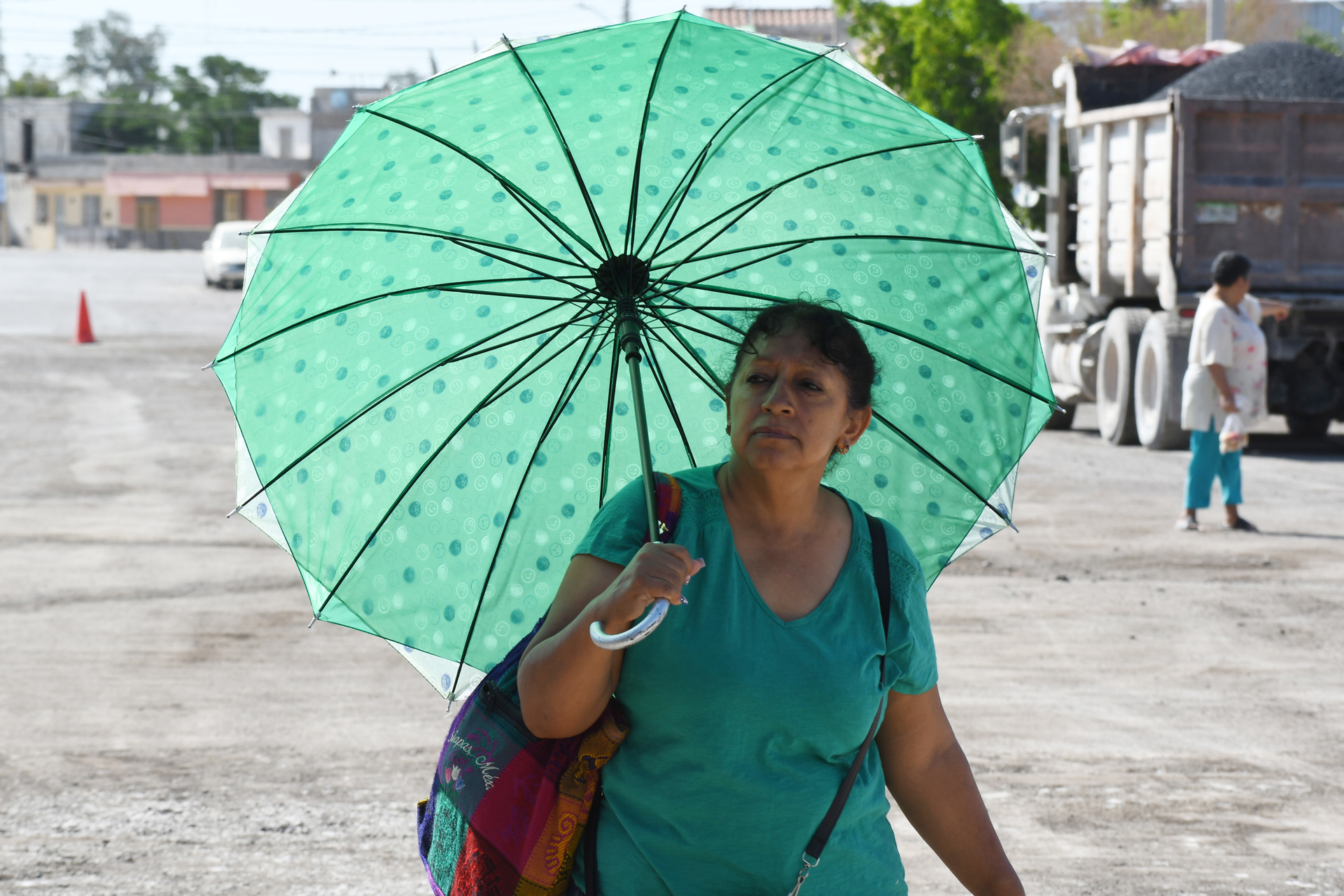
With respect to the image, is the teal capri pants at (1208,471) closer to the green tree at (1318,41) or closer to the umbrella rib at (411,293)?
the umbrella rib at (411,293)

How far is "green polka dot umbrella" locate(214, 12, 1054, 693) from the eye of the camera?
8.56 ft

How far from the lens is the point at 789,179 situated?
2627mm

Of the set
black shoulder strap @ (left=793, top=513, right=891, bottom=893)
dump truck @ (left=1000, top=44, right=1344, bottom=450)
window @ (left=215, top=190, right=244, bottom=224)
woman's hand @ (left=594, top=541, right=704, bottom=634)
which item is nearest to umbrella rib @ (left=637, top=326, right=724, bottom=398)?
black shoulder strap @ (left=793, top=513, right=891, bottom=893)

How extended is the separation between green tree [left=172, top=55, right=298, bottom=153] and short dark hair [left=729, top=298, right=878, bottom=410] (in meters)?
107

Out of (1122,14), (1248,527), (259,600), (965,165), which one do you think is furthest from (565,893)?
(1122,14)

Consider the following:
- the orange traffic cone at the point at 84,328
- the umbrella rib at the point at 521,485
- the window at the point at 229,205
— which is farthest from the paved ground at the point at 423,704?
the window at the point at 229,205

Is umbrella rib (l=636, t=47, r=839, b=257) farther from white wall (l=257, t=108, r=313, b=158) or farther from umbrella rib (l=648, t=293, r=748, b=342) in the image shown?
white wall (l=257, t=108, r=313, b=158)

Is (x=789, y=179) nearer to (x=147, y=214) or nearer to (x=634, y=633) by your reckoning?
(x=634, y=633)

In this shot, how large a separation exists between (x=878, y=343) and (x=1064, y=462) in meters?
11.1

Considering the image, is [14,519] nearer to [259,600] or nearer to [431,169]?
[259,600]

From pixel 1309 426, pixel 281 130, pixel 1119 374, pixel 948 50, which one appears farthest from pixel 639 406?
pixel 281 130

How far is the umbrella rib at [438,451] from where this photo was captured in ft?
8.75

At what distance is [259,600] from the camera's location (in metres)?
7.82

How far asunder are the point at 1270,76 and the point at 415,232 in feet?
43.6
